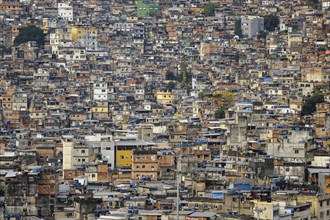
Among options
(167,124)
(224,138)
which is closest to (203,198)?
(224,138)

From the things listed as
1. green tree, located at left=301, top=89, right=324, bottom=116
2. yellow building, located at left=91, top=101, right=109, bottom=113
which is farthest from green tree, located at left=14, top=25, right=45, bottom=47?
green tree, located at left=301, top=89, right=324, bottom=116

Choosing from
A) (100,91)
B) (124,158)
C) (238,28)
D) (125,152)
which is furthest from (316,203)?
(238,28)

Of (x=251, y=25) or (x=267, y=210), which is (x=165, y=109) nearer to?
(x=251, y=25)

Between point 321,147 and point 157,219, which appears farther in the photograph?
point 321,147

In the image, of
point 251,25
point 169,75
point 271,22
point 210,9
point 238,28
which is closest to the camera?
point 169,75

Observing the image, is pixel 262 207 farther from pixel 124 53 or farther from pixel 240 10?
pixel 240 10

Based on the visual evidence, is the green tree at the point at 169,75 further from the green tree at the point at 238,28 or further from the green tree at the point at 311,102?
the green tree at the point at 311,102
